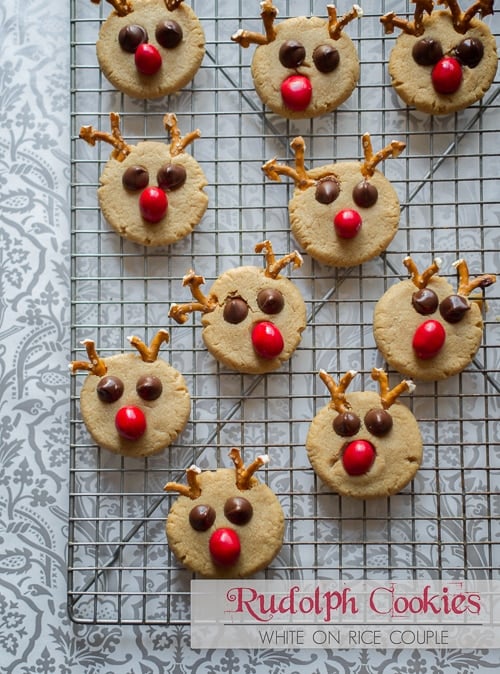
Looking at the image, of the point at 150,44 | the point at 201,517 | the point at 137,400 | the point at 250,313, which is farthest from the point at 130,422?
the point at 150,44

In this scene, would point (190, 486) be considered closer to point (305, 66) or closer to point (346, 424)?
point (346, 424)

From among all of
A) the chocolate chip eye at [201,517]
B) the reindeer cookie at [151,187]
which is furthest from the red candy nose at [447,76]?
the chocolate chip eye at [201,517]

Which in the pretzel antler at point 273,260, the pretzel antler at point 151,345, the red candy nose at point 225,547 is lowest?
the red candy nose at point 225,547

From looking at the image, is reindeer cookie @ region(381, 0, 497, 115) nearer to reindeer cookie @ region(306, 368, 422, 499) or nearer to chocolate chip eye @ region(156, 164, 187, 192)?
chocolate chip eye @ region(156, 164, 187, 192)

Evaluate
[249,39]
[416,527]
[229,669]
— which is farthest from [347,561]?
[249,39]

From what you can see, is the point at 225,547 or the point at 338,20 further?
the point at 338,20

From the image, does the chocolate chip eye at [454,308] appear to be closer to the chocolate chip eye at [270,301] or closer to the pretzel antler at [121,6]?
the chocolate chip eye at [270,301]
